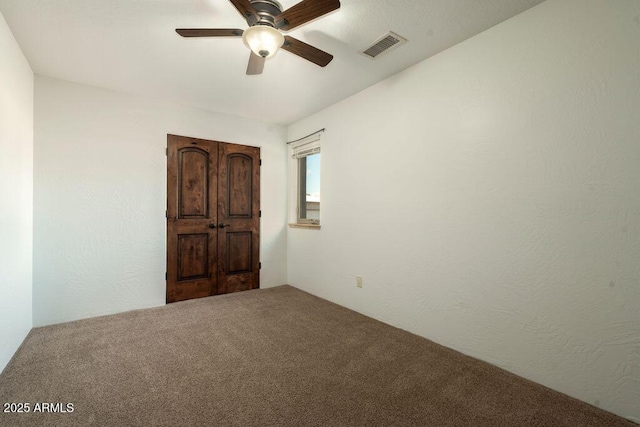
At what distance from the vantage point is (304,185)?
443cm

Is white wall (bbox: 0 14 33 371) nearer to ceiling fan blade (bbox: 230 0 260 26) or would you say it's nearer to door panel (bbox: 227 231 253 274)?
ceiling fan blade (bbox: 230 0 260 26)

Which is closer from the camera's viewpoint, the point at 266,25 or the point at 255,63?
the point at 266,25

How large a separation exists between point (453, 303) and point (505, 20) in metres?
2.10

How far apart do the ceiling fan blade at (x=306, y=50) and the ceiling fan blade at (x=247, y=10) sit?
0.70 feet

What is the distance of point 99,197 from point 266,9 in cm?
266

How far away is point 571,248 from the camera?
1.75 meters

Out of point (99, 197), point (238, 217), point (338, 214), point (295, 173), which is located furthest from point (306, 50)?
point (99, 197)

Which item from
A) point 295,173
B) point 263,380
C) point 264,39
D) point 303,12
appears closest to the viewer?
point 303,12

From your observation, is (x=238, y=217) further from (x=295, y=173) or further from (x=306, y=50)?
(x=306, y=50)

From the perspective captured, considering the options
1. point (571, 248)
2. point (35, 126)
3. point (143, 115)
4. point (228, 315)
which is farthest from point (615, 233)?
point (35, 126)

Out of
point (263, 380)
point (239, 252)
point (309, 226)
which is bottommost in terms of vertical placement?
point (263, 380)

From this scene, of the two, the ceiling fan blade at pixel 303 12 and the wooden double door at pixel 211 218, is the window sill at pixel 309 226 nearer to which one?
the wooden double door at pixel 211 218

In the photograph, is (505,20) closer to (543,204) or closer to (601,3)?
(601,3)

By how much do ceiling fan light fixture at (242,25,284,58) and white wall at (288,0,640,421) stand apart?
4.67 ft
